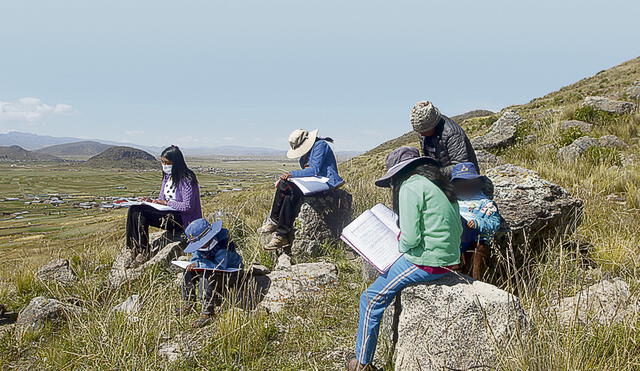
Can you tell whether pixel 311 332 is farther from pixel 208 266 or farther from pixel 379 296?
pixel 208 266

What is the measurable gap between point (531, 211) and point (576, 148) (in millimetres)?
5818

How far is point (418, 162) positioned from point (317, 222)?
3.05m

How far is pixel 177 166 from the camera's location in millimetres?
5504

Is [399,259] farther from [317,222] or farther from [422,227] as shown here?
[317,222]

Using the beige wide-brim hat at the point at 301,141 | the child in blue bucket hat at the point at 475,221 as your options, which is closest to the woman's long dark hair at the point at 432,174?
the child in blue bucket hat at the point at 475,221

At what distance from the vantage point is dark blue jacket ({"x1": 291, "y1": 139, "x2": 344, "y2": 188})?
17.1 feet

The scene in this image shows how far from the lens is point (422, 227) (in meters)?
2.43

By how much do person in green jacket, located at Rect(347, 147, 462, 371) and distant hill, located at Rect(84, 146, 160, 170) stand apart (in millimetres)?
172963

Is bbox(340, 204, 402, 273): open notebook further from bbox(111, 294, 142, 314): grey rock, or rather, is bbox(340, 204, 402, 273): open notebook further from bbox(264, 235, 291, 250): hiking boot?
bbox(264, 235, 291, 250): hiking boot

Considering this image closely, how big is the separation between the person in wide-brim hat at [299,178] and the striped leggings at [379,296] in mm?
2714

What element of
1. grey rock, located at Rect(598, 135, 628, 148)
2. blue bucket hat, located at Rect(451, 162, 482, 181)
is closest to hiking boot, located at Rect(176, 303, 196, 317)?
blue bucket hat, located at Rect(451, 162, 482, 181)

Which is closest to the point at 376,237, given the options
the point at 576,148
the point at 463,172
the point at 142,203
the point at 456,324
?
the point at 456,324

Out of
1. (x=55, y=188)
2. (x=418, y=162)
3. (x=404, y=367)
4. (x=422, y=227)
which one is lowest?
(x=55, y=188)

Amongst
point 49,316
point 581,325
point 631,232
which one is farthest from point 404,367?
point 49,316
